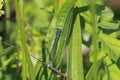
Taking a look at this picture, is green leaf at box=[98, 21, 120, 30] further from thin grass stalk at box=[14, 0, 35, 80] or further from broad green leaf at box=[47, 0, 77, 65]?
thin grass stalk at box=[14, 0, 35, 80]

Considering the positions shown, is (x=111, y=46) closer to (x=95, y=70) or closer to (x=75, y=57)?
(x=75, y=57)

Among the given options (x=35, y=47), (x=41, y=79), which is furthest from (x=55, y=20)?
(x=35, y=47)

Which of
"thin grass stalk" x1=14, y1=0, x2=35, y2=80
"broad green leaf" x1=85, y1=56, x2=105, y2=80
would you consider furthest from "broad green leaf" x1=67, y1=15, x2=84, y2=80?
"thin grass stalk" x1=14, y1=0, x2=35, y2=80

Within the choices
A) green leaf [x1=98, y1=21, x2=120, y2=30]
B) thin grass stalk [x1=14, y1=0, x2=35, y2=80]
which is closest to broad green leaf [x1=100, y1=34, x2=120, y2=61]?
green leaf [x1=98, y1=21, x2=120, y2=30]

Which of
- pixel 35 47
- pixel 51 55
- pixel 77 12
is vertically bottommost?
pixel 35 47

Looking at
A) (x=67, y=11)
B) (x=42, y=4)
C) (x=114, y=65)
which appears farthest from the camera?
(x=42, y=4)

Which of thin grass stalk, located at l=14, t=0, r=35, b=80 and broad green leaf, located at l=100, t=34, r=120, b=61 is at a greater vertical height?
thin grass stalk, located at l=14, t=0, r=35, b=80

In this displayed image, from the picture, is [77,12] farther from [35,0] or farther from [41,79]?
[35,0]

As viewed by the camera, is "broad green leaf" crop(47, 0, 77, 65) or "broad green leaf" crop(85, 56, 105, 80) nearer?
"broad green leaf" crop(85, 56, 105, 80)
